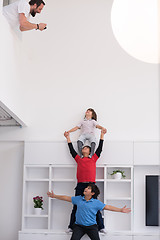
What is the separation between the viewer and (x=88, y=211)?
6000 mm

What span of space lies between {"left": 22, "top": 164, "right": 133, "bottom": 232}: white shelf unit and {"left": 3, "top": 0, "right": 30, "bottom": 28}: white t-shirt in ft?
7.20

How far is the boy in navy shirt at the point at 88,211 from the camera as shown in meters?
5.93

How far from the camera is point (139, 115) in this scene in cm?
680

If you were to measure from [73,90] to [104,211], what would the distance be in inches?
74.8

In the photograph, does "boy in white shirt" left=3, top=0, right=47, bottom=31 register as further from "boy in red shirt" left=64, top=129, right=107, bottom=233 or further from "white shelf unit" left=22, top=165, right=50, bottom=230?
"white shelf unit" left=22, top=165, right=50, bottom=230

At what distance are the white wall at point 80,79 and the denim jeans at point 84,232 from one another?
1430 millimetres

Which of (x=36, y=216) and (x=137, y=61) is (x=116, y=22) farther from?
(x=36, y=216)

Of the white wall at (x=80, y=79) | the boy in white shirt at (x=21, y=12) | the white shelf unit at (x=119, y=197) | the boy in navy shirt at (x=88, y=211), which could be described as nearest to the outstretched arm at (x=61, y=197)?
the boy in navy shirt at (x=88, y=211)

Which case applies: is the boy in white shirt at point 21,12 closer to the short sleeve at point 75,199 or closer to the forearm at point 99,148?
the forearm at point 99,148

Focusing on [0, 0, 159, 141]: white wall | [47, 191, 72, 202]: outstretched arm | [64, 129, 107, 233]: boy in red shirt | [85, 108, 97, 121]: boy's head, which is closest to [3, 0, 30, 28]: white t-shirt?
[0, 0, 159, 141]: white wall

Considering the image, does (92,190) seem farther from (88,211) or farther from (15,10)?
(15,10)

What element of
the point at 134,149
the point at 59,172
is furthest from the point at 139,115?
the point at 59,172

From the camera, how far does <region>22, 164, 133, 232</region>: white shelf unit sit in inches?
256

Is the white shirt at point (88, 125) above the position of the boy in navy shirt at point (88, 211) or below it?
above
